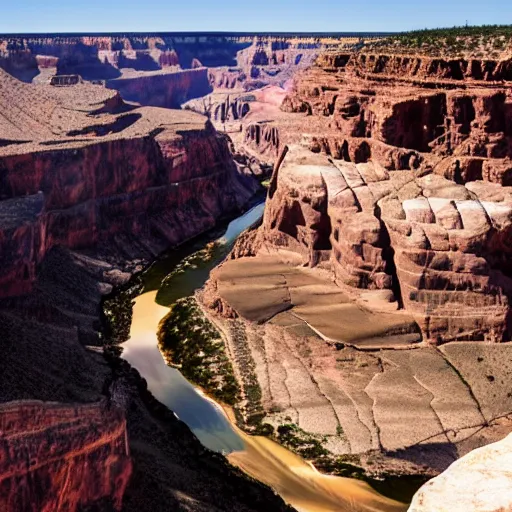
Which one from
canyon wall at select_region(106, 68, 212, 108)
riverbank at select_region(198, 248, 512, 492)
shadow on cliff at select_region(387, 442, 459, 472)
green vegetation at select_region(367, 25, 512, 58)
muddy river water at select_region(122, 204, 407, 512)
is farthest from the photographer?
canyon wall at select_region(106, 68, 212, 108)

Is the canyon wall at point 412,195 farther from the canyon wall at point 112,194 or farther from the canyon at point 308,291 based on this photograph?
the canyon wall at point 112,194

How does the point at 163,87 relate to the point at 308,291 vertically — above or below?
above

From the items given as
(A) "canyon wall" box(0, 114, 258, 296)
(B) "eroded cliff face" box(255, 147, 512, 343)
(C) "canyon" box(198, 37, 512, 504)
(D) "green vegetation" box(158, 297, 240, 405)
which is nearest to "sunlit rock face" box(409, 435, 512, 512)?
(C) "canyon" box(198, 37, 512, 504)

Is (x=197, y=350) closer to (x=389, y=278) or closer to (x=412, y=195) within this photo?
(x=389, y=278)

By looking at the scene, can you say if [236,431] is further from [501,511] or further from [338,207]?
[501,511]

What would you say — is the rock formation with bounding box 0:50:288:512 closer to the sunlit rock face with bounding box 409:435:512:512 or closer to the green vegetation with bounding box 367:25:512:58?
the sunlit rock face with bounding box 409:435:512:512

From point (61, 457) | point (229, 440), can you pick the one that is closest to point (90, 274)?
point (229, 440)

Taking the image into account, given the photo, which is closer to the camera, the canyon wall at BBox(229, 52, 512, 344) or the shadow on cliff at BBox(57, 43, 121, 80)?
the canyon wall at BBox(229, 52, 512, 344)

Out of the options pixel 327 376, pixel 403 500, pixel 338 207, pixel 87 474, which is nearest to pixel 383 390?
pixel 327 376
